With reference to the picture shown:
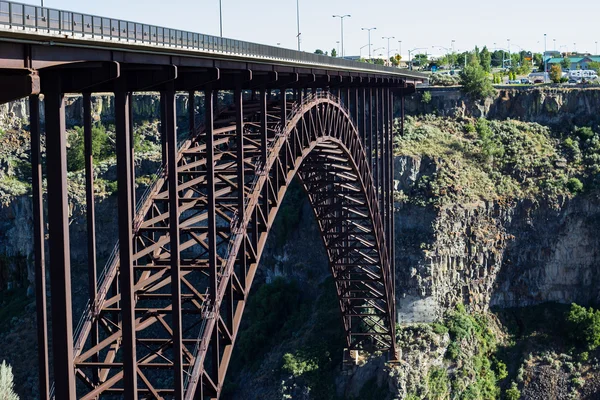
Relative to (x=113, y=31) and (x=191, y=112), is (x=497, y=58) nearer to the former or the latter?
(x=191, y=112)

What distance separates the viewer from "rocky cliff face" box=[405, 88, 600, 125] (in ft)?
303

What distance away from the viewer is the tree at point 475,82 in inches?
3637

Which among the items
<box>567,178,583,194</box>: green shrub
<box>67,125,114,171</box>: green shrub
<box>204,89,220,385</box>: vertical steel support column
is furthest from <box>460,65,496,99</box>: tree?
<box>204,89,220,385</box>: vertical steel support column

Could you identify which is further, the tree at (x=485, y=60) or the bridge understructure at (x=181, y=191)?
the tree at (x=485, y=60)

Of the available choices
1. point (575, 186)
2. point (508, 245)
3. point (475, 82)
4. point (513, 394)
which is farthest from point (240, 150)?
point (475, 82)

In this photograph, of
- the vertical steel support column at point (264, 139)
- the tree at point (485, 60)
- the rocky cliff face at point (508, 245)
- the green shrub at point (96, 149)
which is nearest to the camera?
the vertical steel support column at point (264, 139)

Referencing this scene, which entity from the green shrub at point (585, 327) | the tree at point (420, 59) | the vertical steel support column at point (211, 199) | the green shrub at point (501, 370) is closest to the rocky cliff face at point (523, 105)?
the green shrub at point (585, 327)

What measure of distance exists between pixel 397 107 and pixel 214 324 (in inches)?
2417

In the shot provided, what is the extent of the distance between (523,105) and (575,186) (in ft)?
42.8

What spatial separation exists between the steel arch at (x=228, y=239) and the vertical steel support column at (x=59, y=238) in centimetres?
262

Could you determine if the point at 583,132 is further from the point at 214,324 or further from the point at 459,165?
the point at 214,324

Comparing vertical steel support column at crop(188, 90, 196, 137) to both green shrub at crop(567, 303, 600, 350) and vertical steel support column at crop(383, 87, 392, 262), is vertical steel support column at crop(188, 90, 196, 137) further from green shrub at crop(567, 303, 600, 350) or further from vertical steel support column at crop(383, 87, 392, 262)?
green shrub at crop(567, 303, 600, 350)

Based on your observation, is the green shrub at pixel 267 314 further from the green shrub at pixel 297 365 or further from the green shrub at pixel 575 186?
the green shrub at pixel 575 186

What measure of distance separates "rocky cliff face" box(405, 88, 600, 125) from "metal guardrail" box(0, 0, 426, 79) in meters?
51.5
